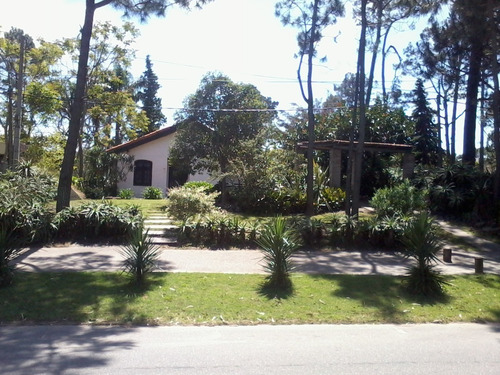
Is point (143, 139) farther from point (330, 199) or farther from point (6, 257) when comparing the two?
point (6, 257)

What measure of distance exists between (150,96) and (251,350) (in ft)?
162

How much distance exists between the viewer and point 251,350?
573 cm

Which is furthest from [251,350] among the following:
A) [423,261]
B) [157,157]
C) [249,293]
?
[157,157]

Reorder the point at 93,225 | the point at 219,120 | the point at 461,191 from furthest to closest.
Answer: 1. the point at 219,120
2. the point at 461,191
3. the point at 93,225

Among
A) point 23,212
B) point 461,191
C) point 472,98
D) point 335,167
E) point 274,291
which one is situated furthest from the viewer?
point 472,98

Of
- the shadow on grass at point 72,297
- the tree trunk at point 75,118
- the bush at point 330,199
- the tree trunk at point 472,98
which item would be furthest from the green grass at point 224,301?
the tree trunk at point 472,98

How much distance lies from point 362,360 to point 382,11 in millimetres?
14965

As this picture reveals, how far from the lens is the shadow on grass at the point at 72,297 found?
6.87 metres

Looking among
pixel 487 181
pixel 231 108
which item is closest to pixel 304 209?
pixel 231 108

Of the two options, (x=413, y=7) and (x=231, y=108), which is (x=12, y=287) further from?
(x=413, y=7)

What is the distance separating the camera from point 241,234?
1280cm

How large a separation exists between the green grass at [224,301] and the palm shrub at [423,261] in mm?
235

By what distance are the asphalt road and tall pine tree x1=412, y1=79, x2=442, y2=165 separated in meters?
23.8

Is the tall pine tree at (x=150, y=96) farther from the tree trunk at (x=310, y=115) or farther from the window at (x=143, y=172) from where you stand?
the tree trunk at (x=310, y=115)
